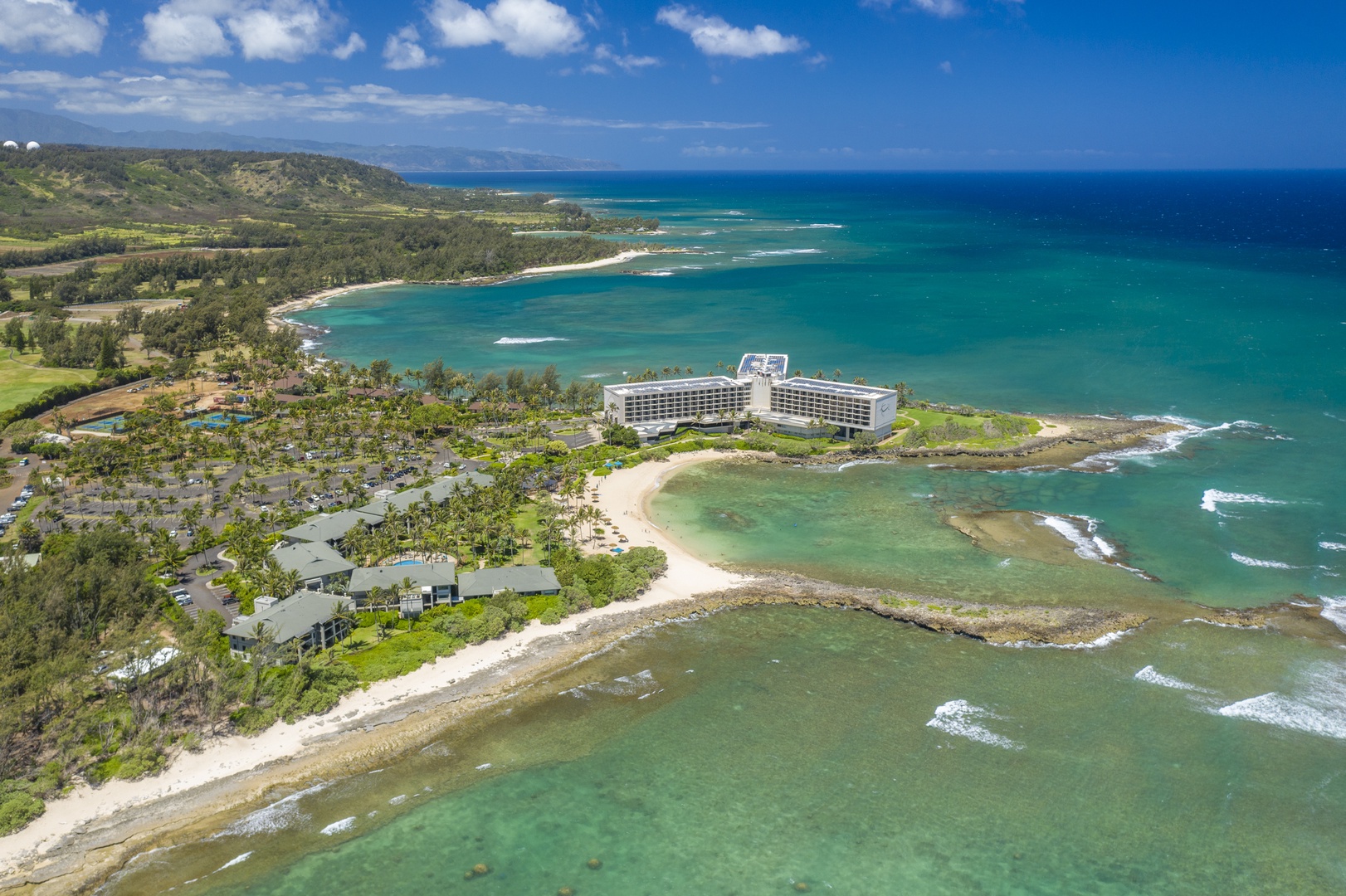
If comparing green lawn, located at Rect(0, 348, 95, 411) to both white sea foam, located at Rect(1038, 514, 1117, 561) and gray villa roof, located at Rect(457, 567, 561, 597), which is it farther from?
white sea foam, located at Rect(1038, 514, 1117, 561)

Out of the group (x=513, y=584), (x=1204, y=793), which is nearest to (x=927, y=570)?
(x=1204, y=793)

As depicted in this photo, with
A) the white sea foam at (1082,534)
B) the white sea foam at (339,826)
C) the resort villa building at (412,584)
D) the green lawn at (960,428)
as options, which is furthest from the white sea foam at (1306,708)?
the resort villa building at (412,584)

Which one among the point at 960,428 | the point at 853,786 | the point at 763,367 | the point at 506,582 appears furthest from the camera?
the point at 763,367

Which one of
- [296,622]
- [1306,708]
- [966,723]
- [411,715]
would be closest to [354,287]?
[296,622]

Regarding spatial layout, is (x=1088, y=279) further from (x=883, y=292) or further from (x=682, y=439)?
(x=682, y=439)

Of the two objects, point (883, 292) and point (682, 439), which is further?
point (883, 292)

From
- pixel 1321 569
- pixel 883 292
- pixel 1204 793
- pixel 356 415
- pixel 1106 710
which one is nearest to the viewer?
pixel 1204 793

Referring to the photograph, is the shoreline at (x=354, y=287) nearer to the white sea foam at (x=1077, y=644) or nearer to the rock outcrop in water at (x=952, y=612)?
the rock outcrop in water at (x=952, y=612)

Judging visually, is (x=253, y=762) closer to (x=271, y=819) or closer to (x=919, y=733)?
(x=271, y=819)
